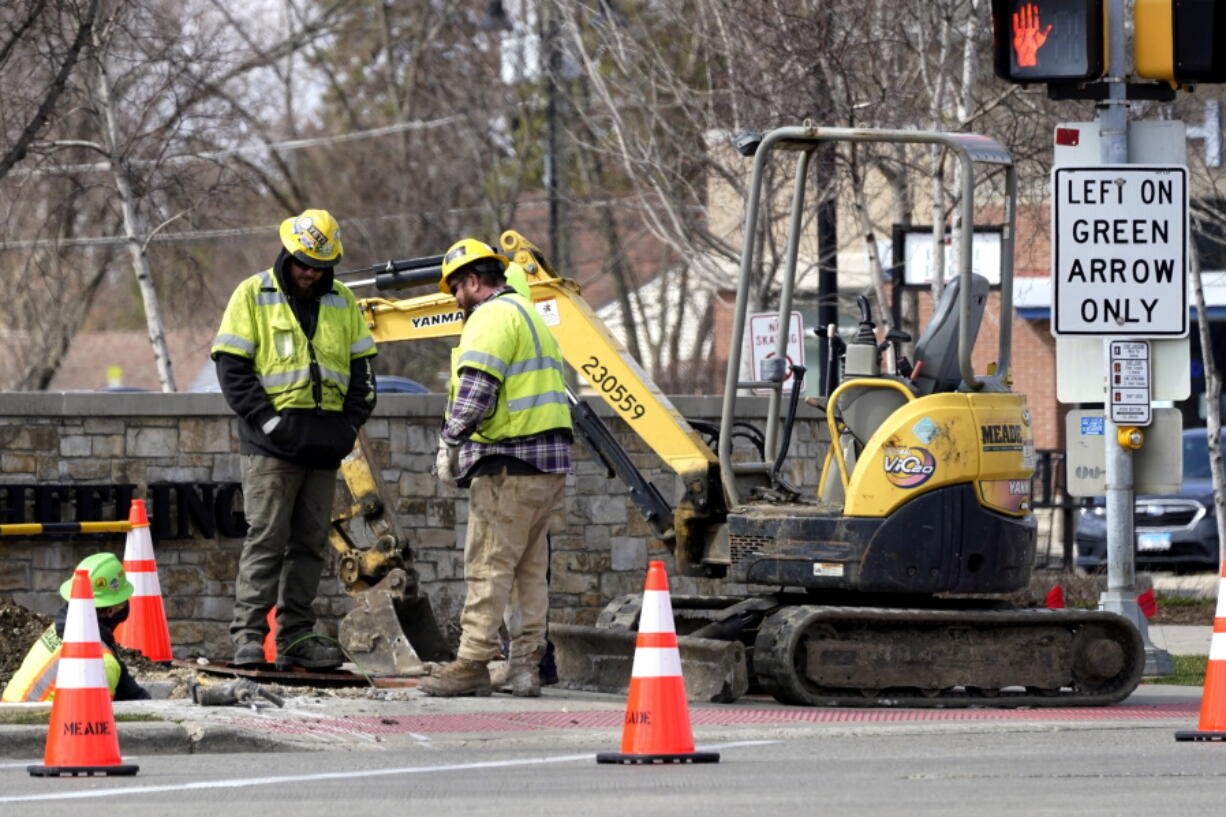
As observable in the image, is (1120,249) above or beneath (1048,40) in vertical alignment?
beneath

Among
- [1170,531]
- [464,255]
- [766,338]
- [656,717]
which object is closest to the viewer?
[656,717]

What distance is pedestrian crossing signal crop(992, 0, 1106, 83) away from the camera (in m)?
13.0

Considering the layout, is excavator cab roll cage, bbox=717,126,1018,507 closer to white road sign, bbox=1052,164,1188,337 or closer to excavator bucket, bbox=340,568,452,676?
white road sign, bbox=1052,164,1188,337

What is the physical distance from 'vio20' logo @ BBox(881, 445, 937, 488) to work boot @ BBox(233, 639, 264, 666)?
10.5ft

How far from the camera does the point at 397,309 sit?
45.2 feet

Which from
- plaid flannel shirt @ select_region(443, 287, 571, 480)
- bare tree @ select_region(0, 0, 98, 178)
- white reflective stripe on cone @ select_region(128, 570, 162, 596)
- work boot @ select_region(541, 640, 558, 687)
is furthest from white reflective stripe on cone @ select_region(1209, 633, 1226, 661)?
bare tree @ select_region(0, 0, 98, 178)

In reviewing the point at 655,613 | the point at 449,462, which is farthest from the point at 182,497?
the point at 655,613

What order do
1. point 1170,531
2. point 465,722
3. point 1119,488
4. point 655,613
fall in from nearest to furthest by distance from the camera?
point 655,613 → point 465,722 → point 1119,488 → point 1170,531

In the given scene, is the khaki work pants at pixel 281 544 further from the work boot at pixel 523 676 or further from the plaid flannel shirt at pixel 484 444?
the work boot at pixel 523 676

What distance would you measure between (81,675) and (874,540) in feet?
14.2

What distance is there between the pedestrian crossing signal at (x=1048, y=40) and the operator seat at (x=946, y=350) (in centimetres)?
161

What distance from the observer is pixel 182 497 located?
15.1 meters

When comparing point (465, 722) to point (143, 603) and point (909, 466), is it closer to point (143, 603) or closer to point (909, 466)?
point (909, 466)

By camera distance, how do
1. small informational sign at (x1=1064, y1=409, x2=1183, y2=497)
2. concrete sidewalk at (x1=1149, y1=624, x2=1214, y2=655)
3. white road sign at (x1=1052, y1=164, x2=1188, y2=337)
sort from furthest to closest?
concrete sidewalk at (x1=1149, y1=624, x2=1214, y2=655)
small informational sign at (x1=1064, y1=409, x2=1183, y2=497)
white road sign at (x1=1052, y1=164, x2=1188, y2=337)
